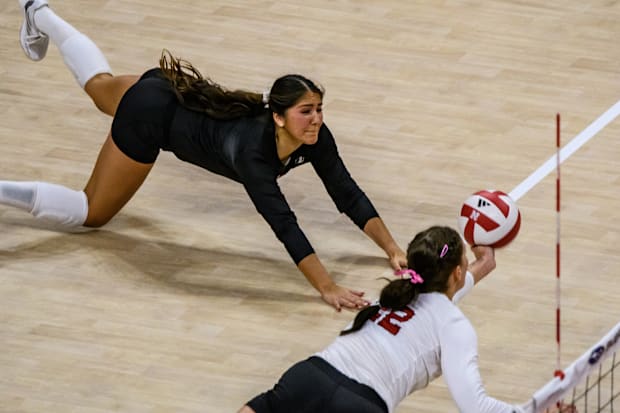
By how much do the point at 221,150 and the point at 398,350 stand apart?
167 centimetres

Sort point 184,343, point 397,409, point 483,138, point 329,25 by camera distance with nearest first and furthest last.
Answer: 1. point 397,409
2. point 184,343
3. point 483,138
4. point 329,25

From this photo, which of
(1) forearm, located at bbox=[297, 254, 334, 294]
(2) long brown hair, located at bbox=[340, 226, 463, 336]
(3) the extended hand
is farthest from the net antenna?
(1) forearm, located at bbox=[297, 254, 334, 294]

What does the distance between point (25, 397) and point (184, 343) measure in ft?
2.22

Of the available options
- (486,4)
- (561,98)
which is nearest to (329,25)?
(486,4)

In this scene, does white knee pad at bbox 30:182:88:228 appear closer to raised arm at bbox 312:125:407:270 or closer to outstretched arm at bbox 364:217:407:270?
raised arm at bbox 312:125:407:270

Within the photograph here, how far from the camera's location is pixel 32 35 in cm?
783

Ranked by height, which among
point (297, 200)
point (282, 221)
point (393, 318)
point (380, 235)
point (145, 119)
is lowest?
point (297, 200)

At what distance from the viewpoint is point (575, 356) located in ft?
20.7

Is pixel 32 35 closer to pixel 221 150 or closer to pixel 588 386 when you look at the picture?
pixel 221 150

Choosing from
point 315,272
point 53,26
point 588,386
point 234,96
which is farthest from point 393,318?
point 53,26

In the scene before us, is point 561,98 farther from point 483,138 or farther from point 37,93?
point 37,93

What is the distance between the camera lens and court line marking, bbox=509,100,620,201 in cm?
748

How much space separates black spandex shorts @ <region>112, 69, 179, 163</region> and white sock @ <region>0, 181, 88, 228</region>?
1.10ft

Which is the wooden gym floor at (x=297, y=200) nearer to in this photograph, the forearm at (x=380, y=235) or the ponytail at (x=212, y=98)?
the forearm at (x=380, y=235)
